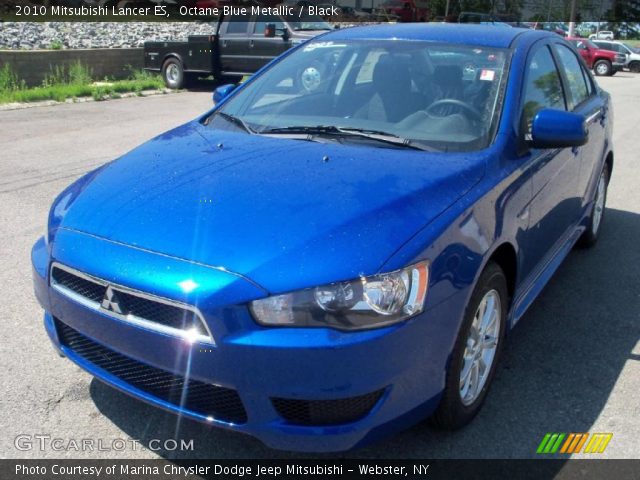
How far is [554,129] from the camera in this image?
317 centimetres

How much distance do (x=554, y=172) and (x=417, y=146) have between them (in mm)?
994

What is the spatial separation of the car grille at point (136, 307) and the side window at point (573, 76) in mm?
3123

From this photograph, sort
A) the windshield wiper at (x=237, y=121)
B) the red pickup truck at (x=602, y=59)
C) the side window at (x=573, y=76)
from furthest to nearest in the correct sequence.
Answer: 1. the red pickup truck at (x=602, y=59)
2. the side window at (x=573, y=76)
3. the windshield wiper at (x=237, y=121)

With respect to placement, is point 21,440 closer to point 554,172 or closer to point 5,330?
point 5,330

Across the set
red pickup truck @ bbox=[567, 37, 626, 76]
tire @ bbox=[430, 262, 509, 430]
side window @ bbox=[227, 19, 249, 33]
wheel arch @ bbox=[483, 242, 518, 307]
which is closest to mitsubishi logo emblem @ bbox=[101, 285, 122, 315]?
tire @ bbox=[430, 262, 509, 430]

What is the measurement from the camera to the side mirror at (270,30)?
15047mm

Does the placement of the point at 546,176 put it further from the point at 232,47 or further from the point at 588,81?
the point at 232,47

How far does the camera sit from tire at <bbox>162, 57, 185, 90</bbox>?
15.8 meters

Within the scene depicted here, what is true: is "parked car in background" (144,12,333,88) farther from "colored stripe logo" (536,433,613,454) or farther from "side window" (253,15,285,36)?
"colored stripe logo" (536,433,613,454)

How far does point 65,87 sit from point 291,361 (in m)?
13.2

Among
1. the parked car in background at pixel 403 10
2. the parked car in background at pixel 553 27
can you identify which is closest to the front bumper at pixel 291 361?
the parked car in background at pixel 553 27

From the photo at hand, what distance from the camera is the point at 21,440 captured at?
2.70m

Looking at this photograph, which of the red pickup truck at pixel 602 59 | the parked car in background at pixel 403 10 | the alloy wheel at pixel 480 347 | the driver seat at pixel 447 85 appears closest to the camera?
the alloy wheel at pixel 480 347

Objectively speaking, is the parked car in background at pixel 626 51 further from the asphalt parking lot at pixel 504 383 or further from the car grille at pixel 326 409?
the car grille at pixel 326 409
